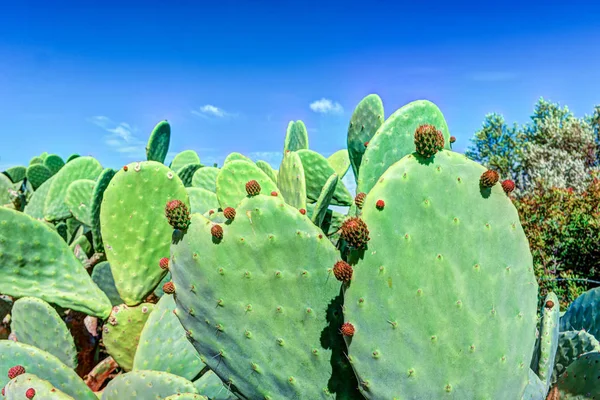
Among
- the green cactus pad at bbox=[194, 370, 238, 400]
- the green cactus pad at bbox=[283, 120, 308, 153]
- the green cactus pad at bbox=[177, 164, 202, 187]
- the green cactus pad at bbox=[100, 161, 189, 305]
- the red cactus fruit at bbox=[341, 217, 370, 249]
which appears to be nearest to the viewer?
the red cactus fruit at bbox=[341, 217, 370, 249]

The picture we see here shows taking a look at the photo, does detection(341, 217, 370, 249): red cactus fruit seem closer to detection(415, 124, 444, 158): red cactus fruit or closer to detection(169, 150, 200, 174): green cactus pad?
detection(415, 124, 444, 158): red cactus fruit

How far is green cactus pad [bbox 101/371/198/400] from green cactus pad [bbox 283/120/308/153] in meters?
2.00

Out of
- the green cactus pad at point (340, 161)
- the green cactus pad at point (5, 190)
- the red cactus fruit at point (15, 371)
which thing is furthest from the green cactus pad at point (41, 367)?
the green cactus pad at point (5, 190)

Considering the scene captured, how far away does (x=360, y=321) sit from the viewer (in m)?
1.20

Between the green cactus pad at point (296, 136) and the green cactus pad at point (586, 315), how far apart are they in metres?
2.04

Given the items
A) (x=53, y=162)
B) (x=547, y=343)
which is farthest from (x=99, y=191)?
(x=53, y=162)

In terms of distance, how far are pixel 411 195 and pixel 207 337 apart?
2.29 ft

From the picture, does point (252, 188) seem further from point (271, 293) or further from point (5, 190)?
point (5, 190)

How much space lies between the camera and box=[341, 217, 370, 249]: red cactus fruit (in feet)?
3.80

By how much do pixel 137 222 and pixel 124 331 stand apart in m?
0.55

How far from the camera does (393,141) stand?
196 centimetres

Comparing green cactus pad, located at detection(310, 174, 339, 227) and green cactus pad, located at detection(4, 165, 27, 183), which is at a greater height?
green cactus pad, located at detection(310, 174, 339, 227)

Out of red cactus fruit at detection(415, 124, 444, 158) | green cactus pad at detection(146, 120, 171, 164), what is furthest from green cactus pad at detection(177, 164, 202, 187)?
red cactus fruit at detection(415, 124, 444, 158)

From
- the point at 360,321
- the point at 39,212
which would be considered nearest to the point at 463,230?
the point at 360,321
